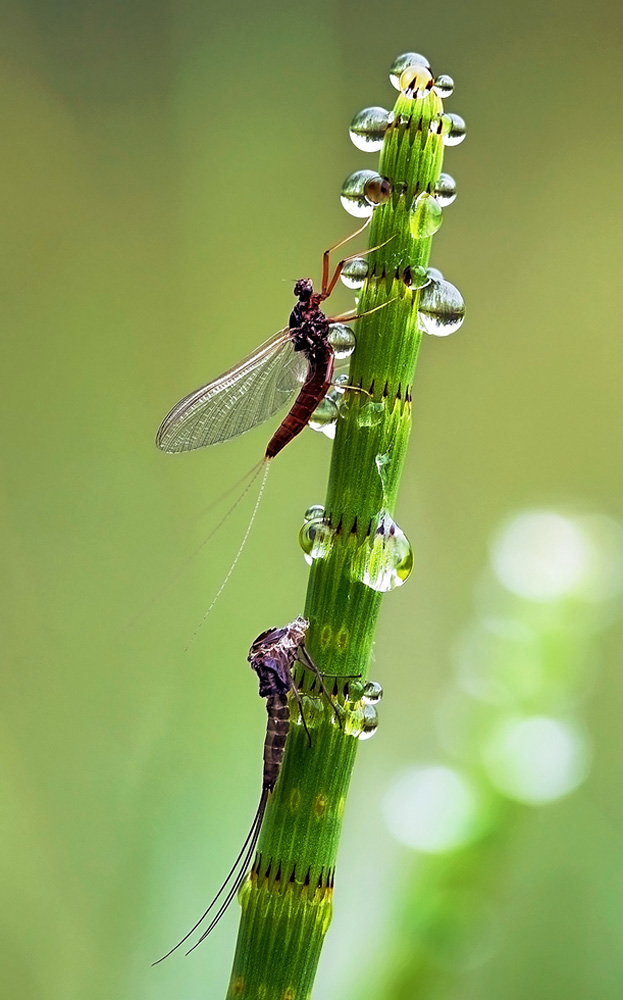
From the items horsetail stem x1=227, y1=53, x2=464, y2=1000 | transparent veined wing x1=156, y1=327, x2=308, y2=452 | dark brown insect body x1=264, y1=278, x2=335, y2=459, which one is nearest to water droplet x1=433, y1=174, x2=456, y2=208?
horsetail stem x1=227, y1=53, x2=464, y2=1000

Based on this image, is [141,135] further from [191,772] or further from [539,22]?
[191,772]

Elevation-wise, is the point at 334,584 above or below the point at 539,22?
below

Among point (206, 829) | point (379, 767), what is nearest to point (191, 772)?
point (206, 829)

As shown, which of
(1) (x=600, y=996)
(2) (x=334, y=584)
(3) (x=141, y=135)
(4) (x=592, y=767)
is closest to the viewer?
(2) (x=334, y=584)

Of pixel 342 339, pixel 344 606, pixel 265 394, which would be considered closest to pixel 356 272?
pixel 342 339

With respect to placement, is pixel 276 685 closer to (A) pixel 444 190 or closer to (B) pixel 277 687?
(B) pixel 277 687
